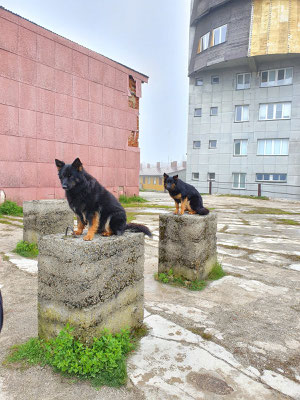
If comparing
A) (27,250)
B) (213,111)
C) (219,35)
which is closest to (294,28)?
(219,35)

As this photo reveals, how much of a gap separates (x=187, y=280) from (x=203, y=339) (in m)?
1.61

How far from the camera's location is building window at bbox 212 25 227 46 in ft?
82.7

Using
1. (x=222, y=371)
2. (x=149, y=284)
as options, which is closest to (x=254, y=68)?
(x=149, y=284)

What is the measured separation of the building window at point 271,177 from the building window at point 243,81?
333 inches

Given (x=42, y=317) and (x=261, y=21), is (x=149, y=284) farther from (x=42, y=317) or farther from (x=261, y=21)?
(x=261, y=21)

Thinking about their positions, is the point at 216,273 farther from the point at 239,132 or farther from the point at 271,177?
the point at 239,132

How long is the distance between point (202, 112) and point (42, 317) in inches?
1113

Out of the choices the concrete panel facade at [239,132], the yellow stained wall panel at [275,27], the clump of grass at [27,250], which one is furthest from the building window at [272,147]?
the clump of grass at [27,250]

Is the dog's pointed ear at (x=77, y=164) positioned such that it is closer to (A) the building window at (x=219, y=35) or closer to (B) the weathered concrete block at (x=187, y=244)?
(B) the weathered concrete block at (x=187, y=244)

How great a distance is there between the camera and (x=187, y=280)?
15.0 ft

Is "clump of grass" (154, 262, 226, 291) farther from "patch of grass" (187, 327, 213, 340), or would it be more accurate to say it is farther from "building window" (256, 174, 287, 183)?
"building window" (256, 174, 287, 183)

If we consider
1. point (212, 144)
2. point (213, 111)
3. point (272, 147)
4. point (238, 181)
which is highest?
point (213, 111)

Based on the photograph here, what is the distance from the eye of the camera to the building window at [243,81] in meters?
26.2

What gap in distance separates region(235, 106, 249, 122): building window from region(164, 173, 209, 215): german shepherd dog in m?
24.3
